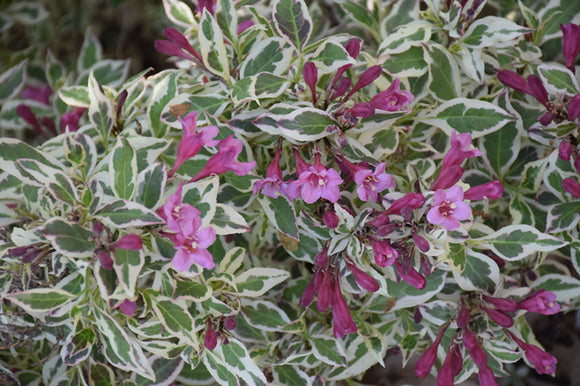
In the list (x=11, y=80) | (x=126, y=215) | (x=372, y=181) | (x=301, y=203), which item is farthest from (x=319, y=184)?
(x=11, y=80)

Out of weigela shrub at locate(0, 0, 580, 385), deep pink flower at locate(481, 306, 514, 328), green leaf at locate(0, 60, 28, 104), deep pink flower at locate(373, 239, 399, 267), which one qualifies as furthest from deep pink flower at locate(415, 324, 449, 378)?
green leaf at locate(0, 60, 28, 104)

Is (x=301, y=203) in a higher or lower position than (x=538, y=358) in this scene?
higher

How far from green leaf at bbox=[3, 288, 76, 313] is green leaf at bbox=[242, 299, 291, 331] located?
1.24 feet

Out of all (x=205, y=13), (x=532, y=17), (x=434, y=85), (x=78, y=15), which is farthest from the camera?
(x=78, y=15)

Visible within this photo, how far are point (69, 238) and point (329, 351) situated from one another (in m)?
0.58

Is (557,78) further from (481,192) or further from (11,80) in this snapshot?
(11,80)

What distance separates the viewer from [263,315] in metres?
1.18

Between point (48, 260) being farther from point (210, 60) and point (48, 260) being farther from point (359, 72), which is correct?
point (359, 72)

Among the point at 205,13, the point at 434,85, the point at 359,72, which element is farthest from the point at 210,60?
the point at 434,85

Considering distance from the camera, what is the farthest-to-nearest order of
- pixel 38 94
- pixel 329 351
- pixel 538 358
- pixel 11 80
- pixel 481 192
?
pixel 38 94 < pixel 11 80 < pixel 329 351 < pixel 538 358 < pixel 481 192

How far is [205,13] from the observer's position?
1.01 meters

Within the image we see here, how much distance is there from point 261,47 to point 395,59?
0.27 metres

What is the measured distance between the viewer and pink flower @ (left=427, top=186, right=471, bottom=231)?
84 cm

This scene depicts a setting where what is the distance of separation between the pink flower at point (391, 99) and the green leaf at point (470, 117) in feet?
0.38
